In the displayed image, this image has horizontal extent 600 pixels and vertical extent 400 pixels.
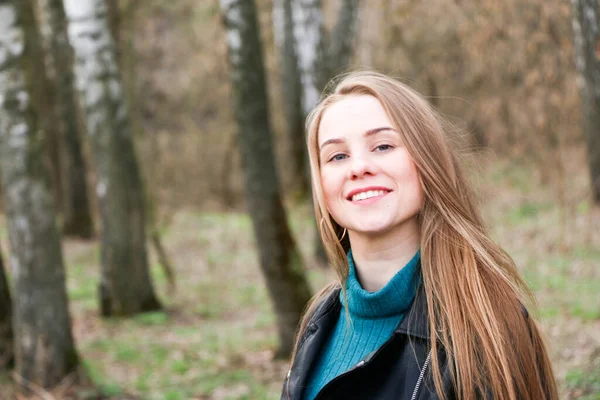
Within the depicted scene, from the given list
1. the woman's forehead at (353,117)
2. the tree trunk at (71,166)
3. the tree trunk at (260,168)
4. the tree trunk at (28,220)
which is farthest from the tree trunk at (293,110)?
the woman's forehead at (353,117)

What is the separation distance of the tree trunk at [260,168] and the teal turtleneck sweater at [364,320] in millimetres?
4582

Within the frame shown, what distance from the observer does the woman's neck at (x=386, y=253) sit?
2.29 metres

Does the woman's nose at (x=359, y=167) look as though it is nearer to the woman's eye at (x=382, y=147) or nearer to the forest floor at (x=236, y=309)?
the woman's eye at (x=382, y=147)

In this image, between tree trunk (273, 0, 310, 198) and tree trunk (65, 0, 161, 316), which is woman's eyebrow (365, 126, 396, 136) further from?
tree trunk (273, 0, 310, 198)

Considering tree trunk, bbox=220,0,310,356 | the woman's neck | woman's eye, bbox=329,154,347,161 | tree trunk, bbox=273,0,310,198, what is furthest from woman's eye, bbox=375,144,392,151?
tree trunk, bbox=273,0,310,198

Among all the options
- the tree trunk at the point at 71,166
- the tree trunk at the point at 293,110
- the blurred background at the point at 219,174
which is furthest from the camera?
the tree trunk at the point at 71,166

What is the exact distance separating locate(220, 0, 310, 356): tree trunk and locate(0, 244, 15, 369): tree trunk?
103 inches

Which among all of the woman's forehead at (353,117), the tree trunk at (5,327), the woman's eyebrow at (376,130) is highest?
the woman's forehead at (353,117)

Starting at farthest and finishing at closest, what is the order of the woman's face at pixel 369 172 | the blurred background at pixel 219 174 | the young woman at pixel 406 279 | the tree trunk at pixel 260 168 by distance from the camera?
the tree trunk at pixel 260 168
the blurred background at pixel 219 174
the woman's face at pixel 369 172
the young woman at pixel 406 279

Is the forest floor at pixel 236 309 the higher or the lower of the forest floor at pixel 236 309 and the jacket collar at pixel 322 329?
the lower

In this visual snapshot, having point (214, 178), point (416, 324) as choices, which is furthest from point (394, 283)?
point (214, 178)

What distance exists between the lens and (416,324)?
2092mm

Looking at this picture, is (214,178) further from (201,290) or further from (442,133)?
(442,133)

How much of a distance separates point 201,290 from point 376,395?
10121 mm
